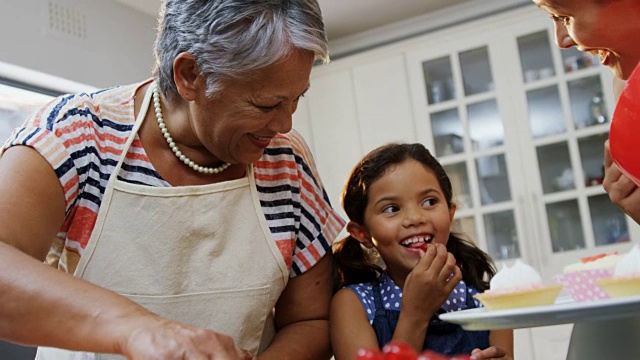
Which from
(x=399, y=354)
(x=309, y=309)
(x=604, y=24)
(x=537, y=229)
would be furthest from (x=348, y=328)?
(x=537, y=229)

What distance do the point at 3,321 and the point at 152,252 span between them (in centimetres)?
33

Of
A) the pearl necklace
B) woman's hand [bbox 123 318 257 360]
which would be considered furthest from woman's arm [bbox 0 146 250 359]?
the pearl necklace

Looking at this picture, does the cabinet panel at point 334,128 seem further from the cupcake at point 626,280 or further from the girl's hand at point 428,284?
the cupcake at point 626,280

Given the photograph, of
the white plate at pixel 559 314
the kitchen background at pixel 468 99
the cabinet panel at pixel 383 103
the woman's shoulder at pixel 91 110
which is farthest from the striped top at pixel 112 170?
the cabinet panel at pixel 383 103

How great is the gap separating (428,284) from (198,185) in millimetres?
413

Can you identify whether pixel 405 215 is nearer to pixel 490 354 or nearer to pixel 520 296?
pixel 490 354

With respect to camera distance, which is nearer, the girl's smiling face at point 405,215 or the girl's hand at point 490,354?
the girl's hand at point 490,354

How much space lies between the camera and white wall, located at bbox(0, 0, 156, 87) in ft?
9.67

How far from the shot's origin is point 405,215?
4.75ft

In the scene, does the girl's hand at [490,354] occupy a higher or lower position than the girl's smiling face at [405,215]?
lower

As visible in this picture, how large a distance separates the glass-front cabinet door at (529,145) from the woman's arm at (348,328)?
86.6 inches

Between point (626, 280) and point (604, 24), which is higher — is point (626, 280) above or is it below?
below

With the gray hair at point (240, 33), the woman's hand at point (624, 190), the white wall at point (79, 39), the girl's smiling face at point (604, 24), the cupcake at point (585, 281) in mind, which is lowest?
the cupcake at point (585, 281)

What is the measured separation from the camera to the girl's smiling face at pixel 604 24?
1.01 m
